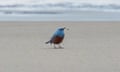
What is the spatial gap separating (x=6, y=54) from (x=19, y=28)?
5.42m

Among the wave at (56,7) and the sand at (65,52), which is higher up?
the sand at (65,52)

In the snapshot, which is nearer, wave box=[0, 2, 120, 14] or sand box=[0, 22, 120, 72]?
sand box=[0, 22, 120, 72]

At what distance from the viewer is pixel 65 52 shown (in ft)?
25.0

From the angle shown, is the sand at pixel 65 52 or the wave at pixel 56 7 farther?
the wave at pixel 56 7

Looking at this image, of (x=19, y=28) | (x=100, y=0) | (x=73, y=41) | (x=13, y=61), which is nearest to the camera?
(x=13, y=61)

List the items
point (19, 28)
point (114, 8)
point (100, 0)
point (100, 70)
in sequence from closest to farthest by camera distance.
Answer: 1. point (100, 70)
2. point (19, 28)
3. point (114, 8)
4. point (100, 0)

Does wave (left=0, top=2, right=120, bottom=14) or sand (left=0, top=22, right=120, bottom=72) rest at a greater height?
sand (left=0, top=22, right=120, bottom=72)

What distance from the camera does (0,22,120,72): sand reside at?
6.12m

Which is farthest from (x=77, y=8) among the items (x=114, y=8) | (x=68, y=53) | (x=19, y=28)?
(x=68, y=53)

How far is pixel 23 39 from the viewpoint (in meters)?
9.85

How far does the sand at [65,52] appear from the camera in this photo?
6.12 m

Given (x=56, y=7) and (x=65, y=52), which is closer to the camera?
(x=65, y=52)

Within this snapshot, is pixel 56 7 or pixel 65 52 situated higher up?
pixel 65 52

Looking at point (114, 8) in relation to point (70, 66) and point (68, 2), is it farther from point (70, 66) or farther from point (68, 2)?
point (70, 66)
